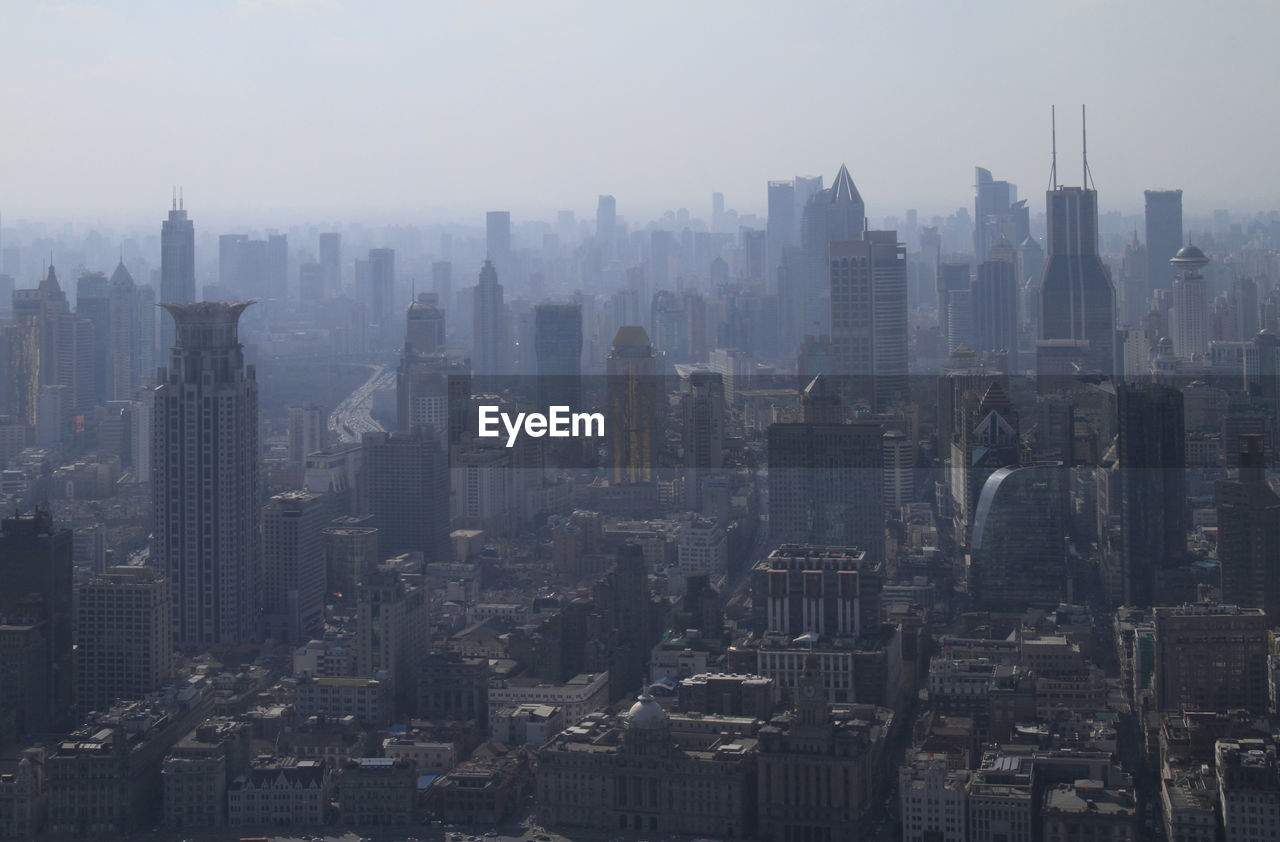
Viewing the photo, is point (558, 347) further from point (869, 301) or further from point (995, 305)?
point (995, 305)

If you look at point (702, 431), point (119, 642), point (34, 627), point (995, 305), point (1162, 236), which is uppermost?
point (1162, 236)

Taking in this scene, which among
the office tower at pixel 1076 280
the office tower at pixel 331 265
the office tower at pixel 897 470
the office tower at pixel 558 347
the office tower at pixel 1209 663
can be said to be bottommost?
the office tower at pixel 1209 663

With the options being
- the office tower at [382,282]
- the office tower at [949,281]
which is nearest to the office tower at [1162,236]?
the office tower at [949,281]

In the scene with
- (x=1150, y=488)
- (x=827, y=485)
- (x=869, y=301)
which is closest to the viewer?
(x=1150, y=488)

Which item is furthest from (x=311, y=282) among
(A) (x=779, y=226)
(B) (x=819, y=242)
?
(B) (x=819, y=242)

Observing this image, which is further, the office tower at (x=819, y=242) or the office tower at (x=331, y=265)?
the office tower at (x=331, y=265)

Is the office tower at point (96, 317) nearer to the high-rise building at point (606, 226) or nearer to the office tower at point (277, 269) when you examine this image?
the office tower at point (277, 269)

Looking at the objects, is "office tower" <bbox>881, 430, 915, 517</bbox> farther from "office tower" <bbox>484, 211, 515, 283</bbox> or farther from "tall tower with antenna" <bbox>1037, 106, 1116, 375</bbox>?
"office tower" <bbox>484, 211, 515, 283</bbox>
